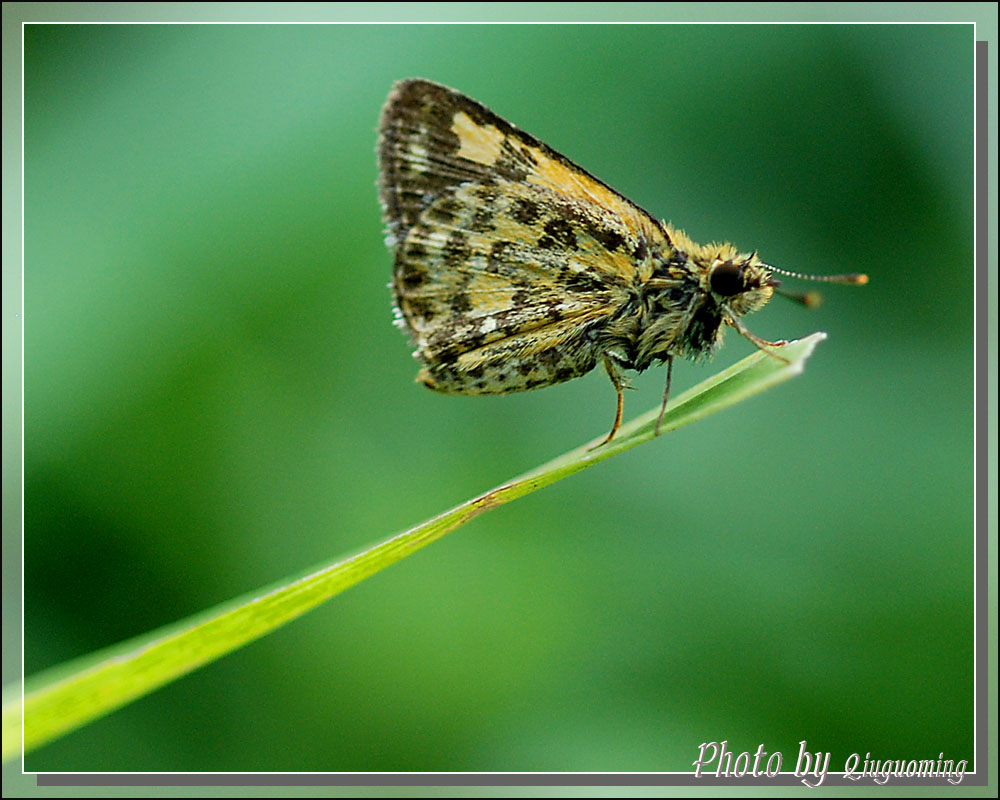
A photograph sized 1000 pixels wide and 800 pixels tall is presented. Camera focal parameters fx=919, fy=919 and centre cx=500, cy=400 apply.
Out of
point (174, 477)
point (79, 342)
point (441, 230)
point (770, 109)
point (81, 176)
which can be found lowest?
point (174, 477)

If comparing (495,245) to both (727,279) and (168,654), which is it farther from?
(168,654)

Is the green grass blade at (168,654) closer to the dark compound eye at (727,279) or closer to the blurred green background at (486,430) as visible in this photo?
the dark compound eye at (727,279)

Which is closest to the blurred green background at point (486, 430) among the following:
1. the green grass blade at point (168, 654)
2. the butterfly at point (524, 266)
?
the butterfly at point (524, 266)

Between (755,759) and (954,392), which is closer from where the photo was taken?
(755,759)

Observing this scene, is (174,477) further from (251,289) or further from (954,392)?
(954,392)

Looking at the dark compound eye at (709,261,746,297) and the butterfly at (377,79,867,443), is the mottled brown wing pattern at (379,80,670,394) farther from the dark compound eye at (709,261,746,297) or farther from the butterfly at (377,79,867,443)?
the dark compound eye at (709,261,746,297)

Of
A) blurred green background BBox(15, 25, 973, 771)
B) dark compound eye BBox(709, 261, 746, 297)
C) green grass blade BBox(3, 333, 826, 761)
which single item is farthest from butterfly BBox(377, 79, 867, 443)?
green grass blade BBox(3, 333, 826, 761)

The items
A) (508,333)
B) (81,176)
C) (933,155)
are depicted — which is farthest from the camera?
(933,155)

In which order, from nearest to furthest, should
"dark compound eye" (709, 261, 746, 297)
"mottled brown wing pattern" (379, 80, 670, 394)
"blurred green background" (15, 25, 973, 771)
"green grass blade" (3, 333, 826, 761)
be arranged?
"green grass blade" (3, 333, 826, 761), "dark compound eye" (709, 261, 746, 297), "mottled brown wing pattern" (379, 80, 670, 394), "blurred green background" (15, 25, 973, 771)

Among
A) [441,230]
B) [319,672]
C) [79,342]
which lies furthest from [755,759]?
[79,342]
